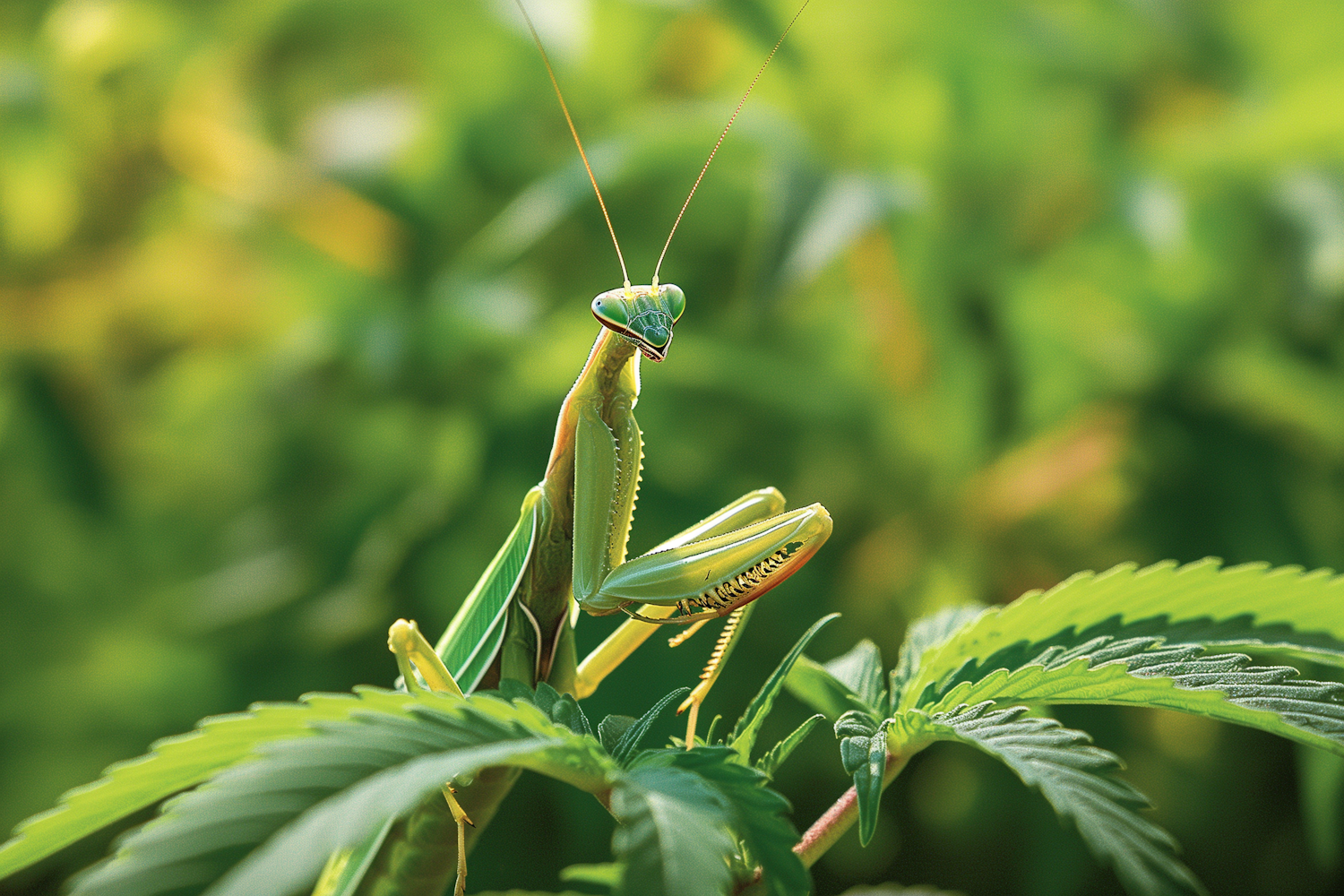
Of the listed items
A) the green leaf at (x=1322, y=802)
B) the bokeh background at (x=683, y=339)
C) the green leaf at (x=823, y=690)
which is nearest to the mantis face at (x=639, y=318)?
the green leaf at (x=823, y=690)

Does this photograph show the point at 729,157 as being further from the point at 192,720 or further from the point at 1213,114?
the point at 192,720

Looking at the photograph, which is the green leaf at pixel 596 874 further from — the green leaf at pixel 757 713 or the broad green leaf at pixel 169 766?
the broad green leaf at pixel 169 766

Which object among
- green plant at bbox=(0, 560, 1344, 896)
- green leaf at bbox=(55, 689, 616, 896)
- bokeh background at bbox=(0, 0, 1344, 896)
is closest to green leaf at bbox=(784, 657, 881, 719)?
green plant at bbox=(0, 560, 1344, 896)

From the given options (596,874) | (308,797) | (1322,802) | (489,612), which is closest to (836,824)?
(596,874)

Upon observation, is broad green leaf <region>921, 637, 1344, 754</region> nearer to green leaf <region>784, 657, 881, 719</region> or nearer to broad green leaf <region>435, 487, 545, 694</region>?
green leaf <region>784, 657, 881, 719</region>

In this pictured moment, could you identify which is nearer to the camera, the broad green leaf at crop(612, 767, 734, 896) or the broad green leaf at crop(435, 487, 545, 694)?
the broad green leaf at crop(612, 767, 734, 896)

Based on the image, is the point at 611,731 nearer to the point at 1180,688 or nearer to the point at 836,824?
the point at 836,824

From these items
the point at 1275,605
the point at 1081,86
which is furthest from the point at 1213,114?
the point at 1275,605
